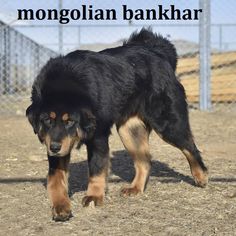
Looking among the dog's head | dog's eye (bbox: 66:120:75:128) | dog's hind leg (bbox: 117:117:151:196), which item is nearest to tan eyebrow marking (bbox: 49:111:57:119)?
the dog's head

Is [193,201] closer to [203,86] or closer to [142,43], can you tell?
[142,43]

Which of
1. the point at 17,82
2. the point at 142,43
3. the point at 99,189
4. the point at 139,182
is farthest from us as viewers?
the point at 17,82

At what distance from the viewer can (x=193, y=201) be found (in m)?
4.46

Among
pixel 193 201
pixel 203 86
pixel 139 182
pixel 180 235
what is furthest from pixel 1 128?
pixel 180 235

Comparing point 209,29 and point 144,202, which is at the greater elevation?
point 209,29

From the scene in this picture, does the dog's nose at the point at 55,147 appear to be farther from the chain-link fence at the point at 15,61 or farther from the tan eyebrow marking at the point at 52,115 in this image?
the chain-link fence at the point at 15,61

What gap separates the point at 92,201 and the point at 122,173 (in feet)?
5.22

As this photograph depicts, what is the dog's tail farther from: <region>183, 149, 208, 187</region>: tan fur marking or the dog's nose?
the dog's nose

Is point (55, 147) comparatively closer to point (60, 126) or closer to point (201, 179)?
point (60, 126)

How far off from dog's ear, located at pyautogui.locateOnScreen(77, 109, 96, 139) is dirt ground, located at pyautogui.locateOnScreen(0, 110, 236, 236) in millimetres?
629

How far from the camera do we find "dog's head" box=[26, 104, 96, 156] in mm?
3838

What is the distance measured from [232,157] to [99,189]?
278cm

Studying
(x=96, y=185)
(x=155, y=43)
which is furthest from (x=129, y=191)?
(x=155, y=43)

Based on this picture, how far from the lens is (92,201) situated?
4227mm
